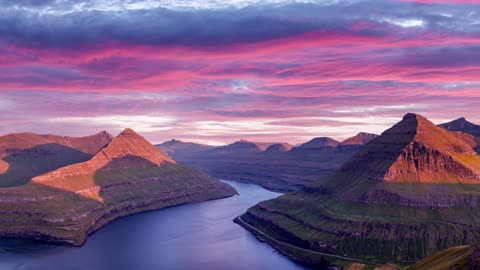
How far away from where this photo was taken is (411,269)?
184375 millimetres

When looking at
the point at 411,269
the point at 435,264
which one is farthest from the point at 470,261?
the point at 411,269

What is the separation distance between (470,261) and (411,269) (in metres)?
47.4

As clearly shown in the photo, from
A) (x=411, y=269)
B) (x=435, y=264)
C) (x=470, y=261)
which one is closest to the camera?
(x=470, y=261)

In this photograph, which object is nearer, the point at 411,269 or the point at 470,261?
the point at 470,261

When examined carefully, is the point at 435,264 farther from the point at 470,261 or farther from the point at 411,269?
the point at 470,261

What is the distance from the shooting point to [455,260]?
156875 mm

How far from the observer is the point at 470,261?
457 feet

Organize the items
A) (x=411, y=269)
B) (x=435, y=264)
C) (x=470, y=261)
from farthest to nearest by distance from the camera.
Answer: (x=411, y=269) → (x=435, y=264) → (x=470, y=261)

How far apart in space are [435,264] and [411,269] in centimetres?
1774

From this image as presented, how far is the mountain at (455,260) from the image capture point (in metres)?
139

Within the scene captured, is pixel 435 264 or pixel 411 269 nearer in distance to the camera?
pixel 435 264

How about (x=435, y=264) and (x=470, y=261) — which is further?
(x=435, y=264)

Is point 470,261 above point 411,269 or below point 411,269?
above

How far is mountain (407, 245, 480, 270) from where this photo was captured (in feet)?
455
